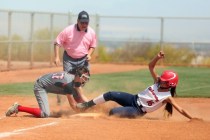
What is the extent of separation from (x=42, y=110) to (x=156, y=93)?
2.14 meters

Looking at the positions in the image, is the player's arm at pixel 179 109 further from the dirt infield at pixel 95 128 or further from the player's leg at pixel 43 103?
the player's leg at pixel 43 103

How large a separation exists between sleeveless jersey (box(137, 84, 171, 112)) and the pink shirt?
2.42 m

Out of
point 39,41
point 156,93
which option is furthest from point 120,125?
point 39,41

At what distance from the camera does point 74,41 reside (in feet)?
43.9

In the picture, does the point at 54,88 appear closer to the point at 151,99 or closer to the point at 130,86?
the point at 151,99

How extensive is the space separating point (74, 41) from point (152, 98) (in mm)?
2817

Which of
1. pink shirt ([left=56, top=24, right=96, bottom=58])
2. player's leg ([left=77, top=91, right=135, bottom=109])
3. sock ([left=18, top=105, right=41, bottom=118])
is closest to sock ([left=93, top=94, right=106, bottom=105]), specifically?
player's leg ([left=77, top=91, right=135, bottom=109])

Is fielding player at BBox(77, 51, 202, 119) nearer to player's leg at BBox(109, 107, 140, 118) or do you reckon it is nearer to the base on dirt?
player's leg at BBox(109, 107, 140, 118)

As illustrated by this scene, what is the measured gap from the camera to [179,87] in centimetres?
2006

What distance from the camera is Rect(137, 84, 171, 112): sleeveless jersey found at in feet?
36.9

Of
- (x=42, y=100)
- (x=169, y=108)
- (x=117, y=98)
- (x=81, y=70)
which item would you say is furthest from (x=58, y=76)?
(x=169, y=108)

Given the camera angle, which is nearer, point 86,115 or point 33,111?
point 86,115

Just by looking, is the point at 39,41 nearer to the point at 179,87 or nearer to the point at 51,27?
the point at 51,27

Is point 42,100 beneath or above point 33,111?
above
